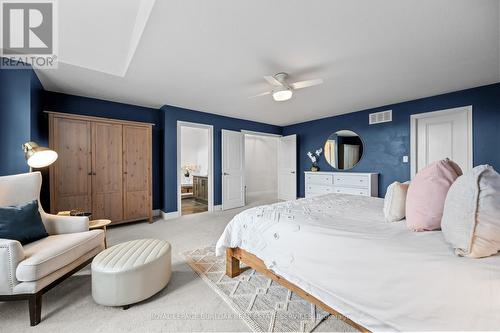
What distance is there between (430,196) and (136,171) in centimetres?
407

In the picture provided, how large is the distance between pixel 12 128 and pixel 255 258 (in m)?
3.20

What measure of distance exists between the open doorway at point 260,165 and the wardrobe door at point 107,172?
4.49 metres

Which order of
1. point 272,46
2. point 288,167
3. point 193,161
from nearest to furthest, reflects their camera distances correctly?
point 272,46, point 288,167, point 193,161

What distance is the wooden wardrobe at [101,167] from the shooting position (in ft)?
9.94

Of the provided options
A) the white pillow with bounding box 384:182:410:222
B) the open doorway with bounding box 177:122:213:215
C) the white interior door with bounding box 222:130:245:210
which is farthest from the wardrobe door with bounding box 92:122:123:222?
the white pillow with bounding box 384:182:410:222

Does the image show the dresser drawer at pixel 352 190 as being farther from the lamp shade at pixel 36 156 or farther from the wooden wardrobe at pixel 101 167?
the lamp shade at pixel 36 156

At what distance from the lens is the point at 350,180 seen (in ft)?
14.4

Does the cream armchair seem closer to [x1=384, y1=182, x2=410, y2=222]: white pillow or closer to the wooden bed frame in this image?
the wooden bed frame

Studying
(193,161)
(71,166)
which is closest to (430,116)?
(71,166)

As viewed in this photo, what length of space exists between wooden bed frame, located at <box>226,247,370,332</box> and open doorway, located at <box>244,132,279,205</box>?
5353 millimetres

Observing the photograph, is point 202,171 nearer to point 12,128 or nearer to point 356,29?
point 12,128

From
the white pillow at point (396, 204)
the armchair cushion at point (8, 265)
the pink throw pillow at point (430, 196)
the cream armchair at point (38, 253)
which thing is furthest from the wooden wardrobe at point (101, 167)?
the pink throw pillow at point (430, 196)

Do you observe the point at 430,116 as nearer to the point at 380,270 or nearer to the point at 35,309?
the point at 380,270

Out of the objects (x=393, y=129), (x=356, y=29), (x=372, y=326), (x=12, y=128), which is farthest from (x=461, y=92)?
(x=12, y=128)
